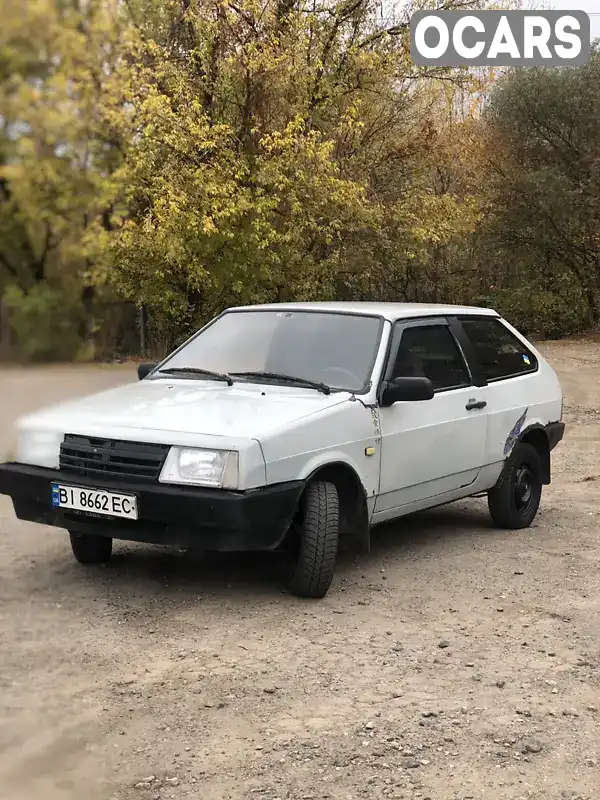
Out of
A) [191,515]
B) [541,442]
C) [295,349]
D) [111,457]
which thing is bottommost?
[541,442]

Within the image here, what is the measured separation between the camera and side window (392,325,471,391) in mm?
5121

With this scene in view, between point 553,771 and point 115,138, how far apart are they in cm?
237

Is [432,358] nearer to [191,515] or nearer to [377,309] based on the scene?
→ [377,309]

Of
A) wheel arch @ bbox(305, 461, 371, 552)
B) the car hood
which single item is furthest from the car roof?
wheel arch @ bbox(305, 461, 371, 552)

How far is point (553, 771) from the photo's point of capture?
2.63 m

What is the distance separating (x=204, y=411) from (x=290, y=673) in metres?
1.33

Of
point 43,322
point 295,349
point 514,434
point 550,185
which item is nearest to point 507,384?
point 514,434

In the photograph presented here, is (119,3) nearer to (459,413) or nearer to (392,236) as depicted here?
(459,413)

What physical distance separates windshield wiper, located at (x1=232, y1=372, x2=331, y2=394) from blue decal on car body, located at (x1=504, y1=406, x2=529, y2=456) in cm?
159

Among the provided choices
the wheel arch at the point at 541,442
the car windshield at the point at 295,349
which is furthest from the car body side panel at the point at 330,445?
the wheel arch at the point at 541,442

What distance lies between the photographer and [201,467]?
3.90 metres

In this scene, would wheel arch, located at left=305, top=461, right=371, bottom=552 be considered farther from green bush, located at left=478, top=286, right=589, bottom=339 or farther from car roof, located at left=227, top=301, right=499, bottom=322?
green bush, located at left=478, top=286, right=589, bottom=339

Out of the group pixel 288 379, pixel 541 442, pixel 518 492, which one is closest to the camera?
pixel 288 379

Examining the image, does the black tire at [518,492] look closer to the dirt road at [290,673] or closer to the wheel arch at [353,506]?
the dirt road at [290,673]
